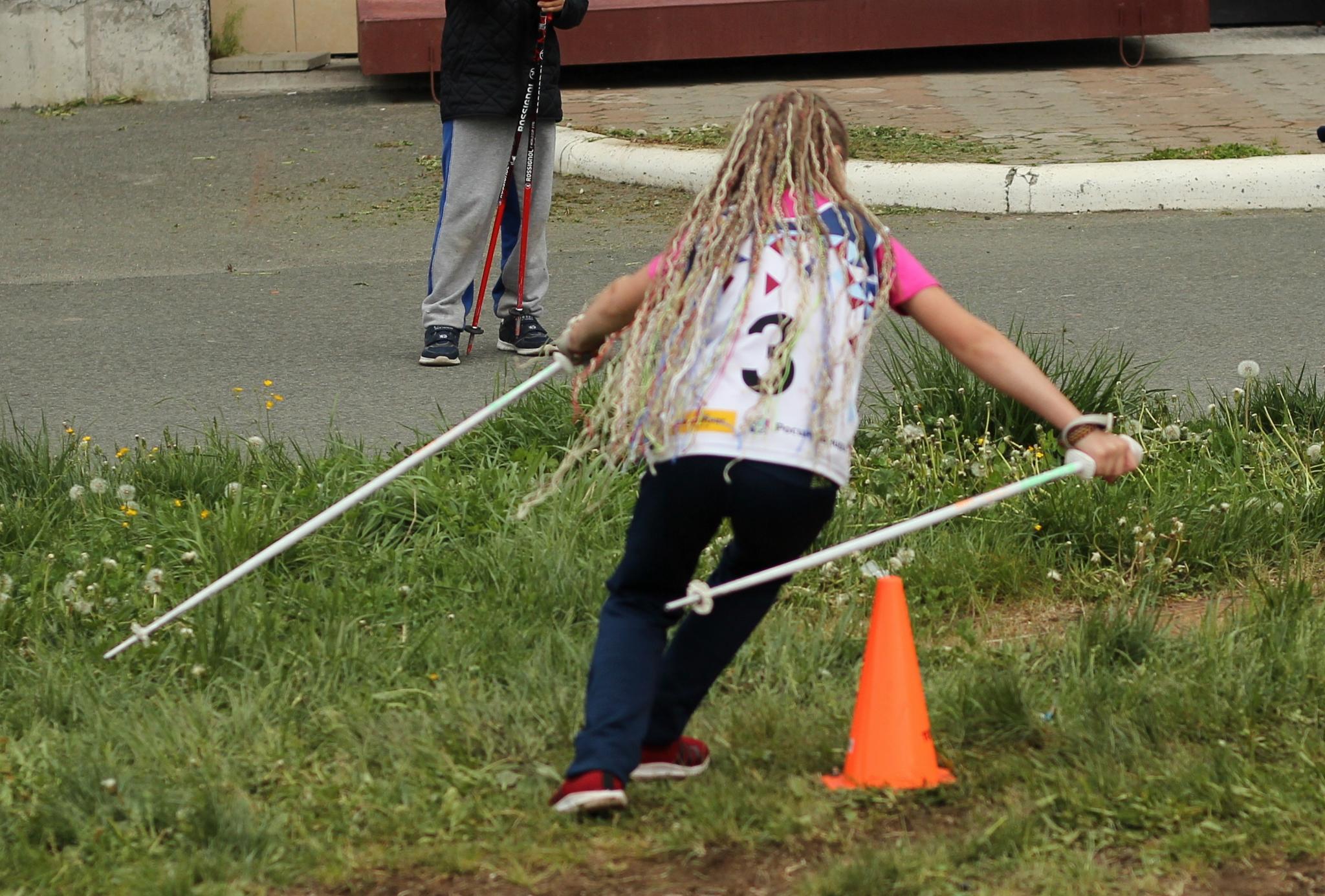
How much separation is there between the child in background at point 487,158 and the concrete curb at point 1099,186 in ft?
7.23

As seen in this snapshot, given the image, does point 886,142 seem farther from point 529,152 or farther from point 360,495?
point 360,495

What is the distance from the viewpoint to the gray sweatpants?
252 inches

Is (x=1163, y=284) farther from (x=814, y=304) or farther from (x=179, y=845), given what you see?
(x=179, y=845)

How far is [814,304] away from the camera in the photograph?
300cm

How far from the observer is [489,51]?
6.27m

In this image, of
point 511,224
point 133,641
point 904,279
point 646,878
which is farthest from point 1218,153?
point 646,878

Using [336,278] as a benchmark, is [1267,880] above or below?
below

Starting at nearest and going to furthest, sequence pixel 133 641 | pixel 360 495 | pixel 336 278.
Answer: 1. pixel 360 495
2. pixel 133 641
3. pixel 336 278

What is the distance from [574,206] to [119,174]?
3.21m

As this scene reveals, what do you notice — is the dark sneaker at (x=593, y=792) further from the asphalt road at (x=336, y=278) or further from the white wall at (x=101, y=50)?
the white wall at (x=101, y=50)

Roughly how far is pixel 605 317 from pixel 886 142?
7006 mm

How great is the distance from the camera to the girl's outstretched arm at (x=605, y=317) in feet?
10.6

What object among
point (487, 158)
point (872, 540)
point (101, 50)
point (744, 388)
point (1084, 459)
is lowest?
point (872, 540)

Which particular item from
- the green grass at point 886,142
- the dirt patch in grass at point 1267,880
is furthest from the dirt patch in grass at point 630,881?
the green grass at point 886,142
